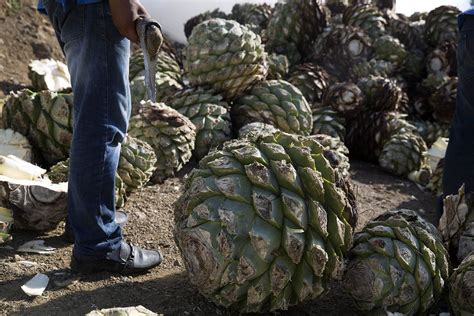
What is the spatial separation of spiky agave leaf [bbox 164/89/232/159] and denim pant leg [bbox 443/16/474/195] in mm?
1154

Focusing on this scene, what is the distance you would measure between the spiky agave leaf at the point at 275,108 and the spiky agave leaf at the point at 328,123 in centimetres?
31

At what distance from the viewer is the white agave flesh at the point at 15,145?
271 centimetres

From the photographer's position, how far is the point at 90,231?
1958 mm

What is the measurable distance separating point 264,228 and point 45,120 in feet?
5.12

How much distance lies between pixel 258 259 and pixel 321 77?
8.99 feet

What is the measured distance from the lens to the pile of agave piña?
164cm

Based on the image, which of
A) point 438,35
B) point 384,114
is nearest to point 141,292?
point 384,114

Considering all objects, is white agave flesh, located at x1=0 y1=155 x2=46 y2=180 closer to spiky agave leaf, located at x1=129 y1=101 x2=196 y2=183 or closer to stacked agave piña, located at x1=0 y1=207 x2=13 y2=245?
stacked agave piña, located at x1=0 y1=207 x2=13 y2=245

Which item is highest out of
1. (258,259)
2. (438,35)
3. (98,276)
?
(438,35)

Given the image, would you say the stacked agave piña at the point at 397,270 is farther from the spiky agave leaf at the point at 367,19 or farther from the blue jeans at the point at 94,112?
the spiky agave leaf at the point at 367,19

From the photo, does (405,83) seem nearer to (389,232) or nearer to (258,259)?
(389,232)

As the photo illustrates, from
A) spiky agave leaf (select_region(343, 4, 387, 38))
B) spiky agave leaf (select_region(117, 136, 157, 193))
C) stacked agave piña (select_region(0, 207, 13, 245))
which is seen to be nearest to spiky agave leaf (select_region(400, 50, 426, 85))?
spiky agave leaf (select_region(343, 4, 387, 38))

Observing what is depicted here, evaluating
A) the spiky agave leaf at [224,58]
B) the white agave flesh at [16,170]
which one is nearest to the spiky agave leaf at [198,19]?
the spiky agave leaf at [224,58]

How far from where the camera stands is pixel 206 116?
3178mm
